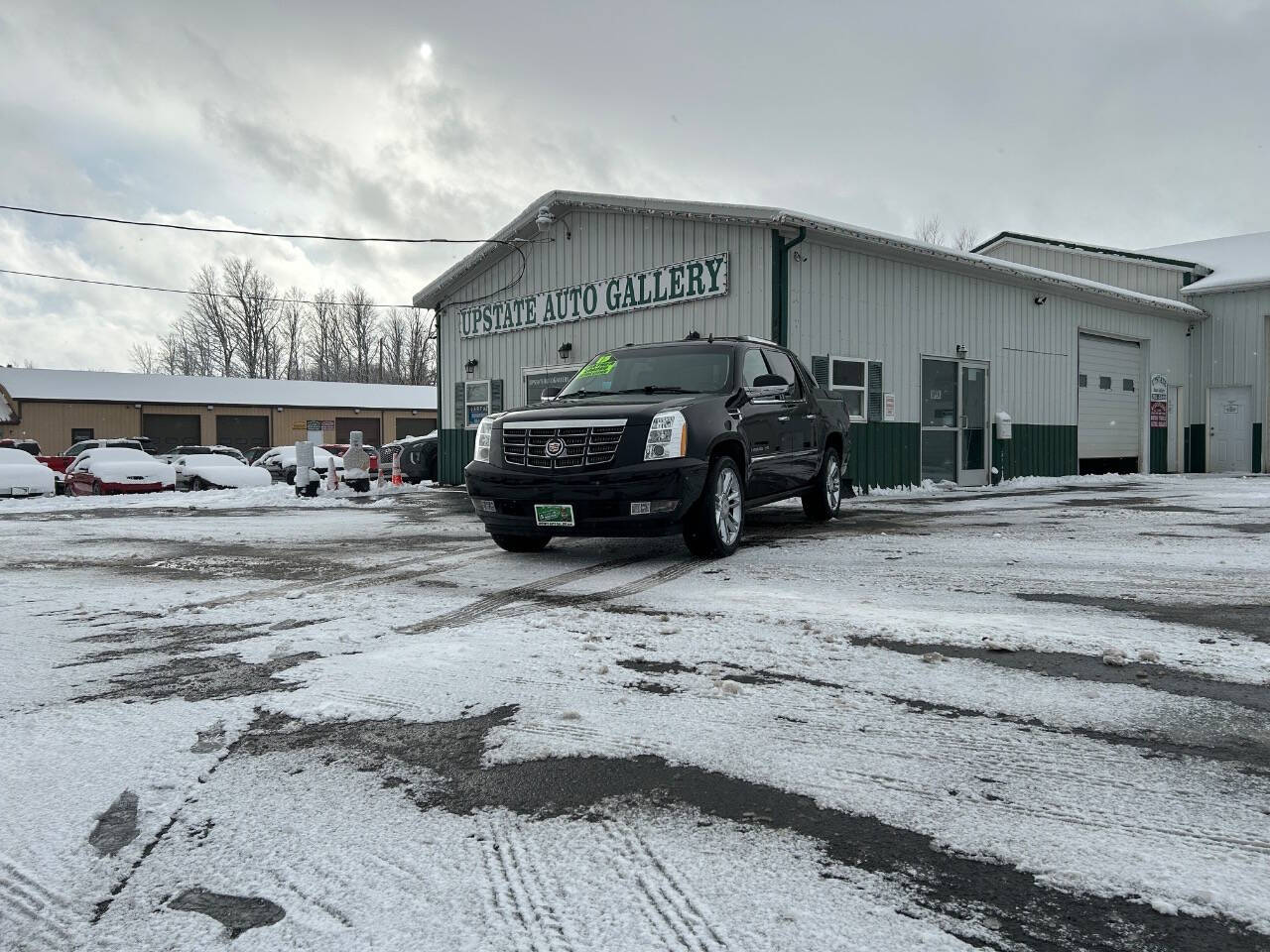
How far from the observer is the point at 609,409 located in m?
6.88

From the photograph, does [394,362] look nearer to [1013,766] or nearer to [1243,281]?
[1243,281]

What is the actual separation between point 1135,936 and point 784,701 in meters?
1.57

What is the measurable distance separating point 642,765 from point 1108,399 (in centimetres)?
2073

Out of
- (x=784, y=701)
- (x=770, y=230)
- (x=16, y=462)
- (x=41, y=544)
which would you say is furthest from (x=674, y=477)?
(x=16, y=462)

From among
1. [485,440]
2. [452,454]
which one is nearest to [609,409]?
[485,440]

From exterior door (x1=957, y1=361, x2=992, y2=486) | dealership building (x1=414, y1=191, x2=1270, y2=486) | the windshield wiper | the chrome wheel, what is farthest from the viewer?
exterior door (x1=957, y1=361, x2=992, y2=486)

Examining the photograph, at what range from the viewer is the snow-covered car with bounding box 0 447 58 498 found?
16.9 metres

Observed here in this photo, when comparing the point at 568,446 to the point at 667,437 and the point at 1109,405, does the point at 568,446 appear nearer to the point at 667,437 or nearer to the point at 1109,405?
the point at 667,437

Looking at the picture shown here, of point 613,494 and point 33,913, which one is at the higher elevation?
point 613,494

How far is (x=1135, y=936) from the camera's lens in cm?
183

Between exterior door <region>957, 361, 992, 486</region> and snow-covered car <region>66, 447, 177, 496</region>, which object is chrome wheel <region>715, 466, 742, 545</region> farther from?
snow-covered car <region>66, 447, 177, 496</region>

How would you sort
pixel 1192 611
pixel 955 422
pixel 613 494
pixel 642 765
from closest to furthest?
pixel 642 765 < pixel 1192 611 < pixel 613 494 < pixel 955 422

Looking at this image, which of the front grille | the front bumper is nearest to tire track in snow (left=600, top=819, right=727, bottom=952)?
the front bumper

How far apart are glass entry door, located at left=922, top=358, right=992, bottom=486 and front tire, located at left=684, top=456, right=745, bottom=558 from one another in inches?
374
